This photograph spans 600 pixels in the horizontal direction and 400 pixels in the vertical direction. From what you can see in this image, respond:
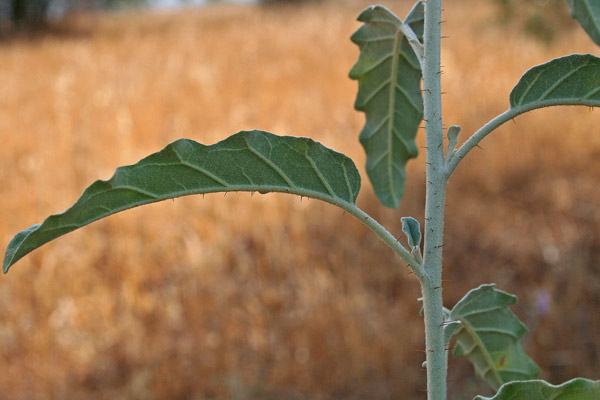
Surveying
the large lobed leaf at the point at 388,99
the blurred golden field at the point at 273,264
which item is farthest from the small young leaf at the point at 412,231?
the blurred golden field at the point at 273,264

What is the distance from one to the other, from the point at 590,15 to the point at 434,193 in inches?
6.1

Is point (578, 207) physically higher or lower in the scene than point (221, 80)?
lower

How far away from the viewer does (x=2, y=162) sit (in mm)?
2865

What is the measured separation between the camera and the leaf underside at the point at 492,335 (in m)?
0.47

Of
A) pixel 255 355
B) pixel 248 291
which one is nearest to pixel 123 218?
pixel 248 291

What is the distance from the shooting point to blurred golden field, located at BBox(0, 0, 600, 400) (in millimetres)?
1711

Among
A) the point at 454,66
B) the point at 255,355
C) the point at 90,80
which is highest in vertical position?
the point at 90,80

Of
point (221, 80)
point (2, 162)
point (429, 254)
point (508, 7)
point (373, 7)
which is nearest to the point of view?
point (429, 254)

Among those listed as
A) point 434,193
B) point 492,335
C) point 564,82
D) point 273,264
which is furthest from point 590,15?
point 273,264

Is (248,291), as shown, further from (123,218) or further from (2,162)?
(2,162)

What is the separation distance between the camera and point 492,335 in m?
0.50

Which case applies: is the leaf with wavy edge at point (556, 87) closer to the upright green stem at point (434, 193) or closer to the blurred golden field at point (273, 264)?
the upright green stem at point (434, 193)

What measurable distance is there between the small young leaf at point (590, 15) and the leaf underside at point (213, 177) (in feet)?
0.58

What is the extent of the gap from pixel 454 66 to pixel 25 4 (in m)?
6.29
